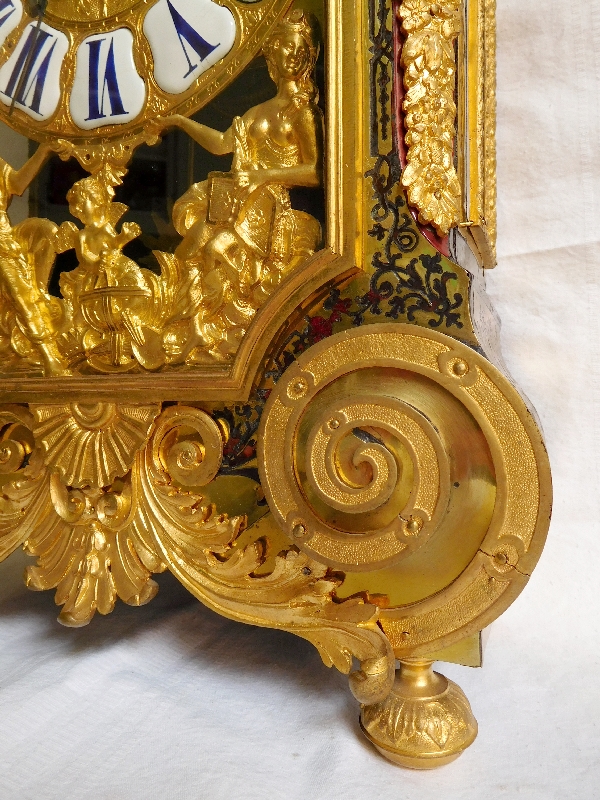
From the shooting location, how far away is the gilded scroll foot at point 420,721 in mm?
530

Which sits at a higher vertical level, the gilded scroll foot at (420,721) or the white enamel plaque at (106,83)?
the white enamel plaque at (106,83)

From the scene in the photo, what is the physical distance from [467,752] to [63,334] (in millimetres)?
505

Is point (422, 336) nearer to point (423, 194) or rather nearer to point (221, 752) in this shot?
point (423, 194)

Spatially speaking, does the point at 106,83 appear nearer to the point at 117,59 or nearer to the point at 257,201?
the point at 117,59

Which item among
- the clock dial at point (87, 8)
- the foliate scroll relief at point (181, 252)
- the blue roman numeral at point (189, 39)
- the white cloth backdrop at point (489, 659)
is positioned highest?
the clock dial at point (87, 8)

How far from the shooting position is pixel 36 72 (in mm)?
675

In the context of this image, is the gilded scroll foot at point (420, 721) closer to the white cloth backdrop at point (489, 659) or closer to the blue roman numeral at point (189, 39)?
the white cloth backdrop at point (489, 659)

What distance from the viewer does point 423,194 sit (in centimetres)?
56

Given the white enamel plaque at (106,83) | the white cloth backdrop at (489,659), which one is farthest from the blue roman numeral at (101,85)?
the white cloth backdrop at (489,659)

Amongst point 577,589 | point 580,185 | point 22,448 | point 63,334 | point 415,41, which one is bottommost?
point 577,589

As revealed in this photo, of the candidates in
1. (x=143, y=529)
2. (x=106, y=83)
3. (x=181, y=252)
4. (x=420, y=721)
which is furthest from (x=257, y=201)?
(x=420, y=721)

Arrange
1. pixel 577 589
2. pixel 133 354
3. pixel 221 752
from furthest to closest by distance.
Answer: pixel 577 589, pixel 133 354, pixel 221 752

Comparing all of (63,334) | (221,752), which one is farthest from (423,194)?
(221,752)

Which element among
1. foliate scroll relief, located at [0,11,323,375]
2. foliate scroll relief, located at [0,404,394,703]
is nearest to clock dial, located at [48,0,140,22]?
foliate scroll relief, located at [0,11,323,375]
